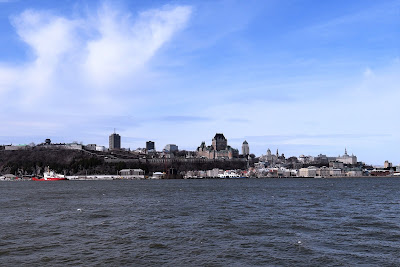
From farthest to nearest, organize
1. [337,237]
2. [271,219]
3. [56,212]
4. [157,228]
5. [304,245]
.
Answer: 1. [56,212]
2. [271,219]
3. [157,228]
4. [337,237]
5. [304,245]

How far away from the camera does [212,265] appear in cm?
2488

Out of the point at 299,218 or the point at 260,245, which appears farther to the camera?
the point at 299,218

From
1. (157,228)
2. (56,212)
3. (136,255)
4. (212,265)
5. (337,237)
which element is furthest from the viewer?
(56,212)

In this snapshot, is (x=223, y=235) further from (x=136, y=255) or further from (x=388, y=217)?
(x=388, y=217)

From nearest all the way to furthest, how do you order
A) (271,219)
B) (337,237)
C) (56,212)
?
1. (337,237)
2. (271,219)
3. (56,212)

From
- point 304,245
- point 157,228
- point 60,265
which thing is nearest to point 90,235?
point 157,228

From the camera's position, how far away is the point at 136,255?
27.6 meters

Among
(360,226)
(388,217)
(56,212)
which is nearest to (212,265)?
(360,226)

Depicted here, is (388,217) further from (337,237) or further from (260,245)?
(260,245)

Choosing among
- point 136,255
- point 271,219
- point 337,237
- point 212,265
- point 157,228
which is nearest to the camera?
point 212,265

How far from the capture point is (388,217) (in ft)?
152

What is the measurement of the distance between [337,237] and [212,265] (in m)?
12.9

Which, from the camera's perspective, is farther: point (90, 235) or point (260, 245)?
point (90, 235)

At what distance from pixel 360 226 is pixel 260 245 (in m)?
13.7
